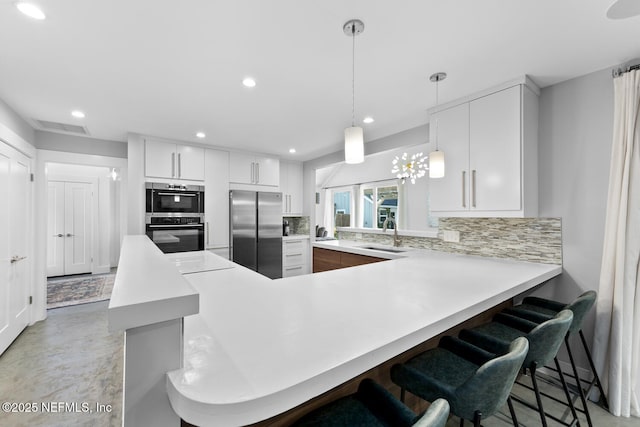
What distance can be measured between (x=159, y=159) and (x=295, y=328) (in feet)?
11.4

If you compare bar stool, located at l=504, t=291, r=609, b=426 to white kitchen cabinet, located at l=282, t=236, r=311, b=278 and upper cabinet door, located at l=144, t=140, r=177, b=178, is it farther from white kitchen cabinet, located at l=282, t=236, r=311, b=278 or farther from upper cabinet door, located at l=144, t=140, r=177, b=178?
upper cabinet door, located at l=144, t=140, r=177, b=178

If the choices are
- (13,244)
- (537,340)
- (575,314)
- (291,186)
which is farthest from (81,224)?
(575,314)

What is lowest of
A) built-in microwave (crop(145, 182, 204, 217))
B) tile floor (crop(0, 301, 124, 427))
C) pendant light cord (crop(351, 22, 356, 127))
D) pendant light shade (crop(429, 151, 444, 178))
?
tile floor (crop(0, 301, 124, 427))

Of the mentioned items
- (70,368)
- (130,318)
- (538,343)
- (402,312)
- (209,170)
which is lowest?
(70,368)

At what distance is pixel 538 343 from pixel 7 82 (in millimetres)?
3861

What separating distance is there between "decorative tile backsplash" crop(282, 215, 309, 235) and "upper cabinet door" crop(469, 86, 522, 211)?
315cm

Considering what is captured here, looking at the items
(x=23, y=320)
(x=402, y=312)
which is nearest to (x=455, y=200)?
(x=402, y=312)

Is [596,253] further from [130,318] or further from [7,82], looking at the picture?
[7,82]

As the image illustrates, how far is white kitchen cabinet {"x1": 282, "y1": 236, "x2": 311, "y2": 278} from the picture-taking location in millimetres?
4625

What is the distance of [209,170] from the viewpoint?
3.96 metres

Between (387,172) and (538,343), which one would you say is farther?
(387,172)

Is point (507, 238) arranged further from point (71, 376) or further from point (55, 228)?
point (55, 228)

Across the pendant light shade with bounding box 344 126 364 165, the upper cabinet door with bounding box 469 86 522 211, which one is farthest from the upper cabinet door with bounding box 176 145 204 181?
the upper cabinet door with bounding box 469 86 522 211

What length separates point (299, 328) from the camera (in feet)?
3.19
